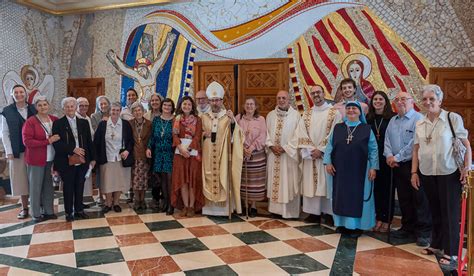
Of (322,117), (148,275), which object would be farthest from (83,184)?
(322,117)

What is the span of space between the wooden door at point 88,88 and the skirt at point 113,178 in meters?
2.64

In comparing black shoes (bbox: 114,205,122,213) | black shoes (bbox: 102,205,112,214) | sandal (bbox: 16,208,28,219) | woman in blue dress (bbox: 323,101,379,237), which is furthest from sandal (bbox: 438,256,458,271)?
sandal (bbox: 16,208,28,219)

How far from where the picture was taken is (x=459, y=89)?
5.26 metres

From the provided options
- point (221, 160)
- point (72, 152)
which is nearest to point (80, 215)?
point (72, 152)

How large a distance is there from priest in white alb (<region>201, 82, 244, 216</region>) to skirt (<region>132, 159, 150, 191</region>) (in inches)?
33.3

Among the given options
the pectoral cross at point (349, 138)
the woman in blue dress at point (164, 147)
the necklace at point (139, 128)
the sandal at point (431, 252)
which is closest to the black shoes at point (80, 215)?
the woman in blue dress at point (164, 147)

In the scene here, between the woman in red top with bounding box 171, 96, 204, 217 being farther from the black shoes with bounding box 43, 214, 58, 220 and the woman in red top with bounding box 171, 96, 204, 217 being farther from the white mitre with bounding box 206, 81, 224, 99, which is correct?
the black shoes with bounding box 43, 214, 58, 220

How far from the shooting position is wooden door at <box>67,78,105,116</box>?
7145mm

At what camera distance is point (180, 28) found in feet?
21.5

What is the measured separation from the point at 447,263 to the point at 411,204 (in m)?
0.91

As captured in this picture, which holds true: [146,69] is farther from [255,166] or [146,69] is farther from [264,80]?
[255,166]

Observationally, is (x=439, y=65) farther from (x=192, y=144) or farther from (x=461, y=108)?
(x=192, y=144)

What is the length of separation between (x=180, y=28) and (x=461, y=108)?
448 cm

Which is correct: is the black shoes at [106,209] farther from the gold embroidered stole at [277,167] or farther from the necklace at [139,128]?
the gold embroidered stole at [277,167]
